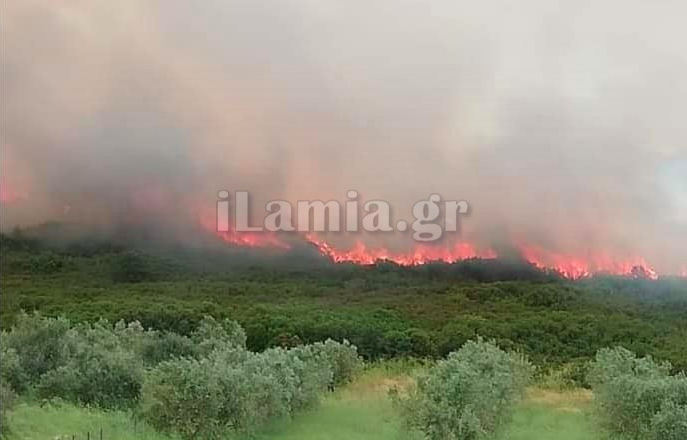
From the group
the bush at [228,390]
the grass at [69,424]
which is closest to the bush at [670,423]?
the bush at [228,390]

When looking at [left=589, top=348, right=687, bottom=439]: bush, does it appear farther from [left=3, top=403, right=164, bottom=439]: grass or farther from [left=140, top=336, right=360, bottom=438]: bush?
[left=3, top=403, right=164, bottom=439]: grass

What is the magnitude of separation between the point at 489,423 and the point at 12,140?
11.6 ft

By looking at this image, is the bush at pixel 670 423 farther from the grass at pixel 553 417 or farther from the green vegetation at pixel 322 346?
the grass at pixel 553 417

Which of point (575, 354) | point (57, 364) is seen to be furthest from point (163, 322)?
point (575, 354)

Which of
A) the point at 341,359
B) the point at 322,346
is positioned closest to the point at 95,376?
the point at 322,346

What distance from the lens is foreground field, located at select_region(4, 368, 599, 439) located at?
5.65m

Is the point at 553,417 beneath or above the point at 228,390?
beneath

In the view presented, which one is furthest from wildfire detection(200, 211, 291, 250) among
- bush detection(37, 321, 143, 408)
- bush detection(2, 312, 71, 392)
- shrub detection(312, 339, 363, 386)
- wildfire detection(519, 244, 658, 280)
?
wildfire detection(519, 244, 658, 280)

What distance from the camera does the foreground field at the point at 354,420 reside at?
222 inches

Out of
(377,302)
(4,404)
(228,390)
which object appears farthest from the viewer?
(377,302)

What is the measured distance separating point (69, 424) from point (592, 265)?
363 cm

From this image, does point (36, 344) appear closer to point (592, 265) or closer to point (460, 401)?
point (460, 401)

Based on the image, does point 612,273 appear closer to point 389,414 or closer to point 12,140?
point 389,414

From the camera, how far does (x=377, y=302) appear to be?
686 cm
